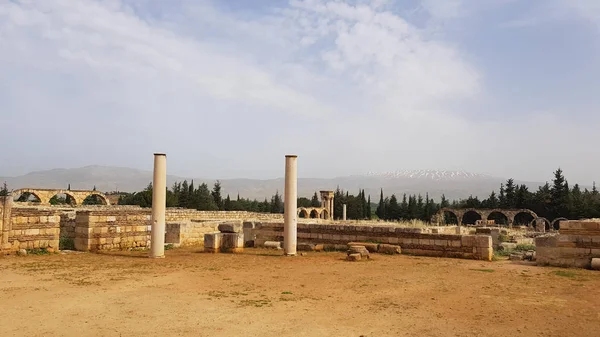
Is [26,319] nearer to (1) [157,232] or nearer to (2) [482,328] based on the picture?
(2) [482,328]

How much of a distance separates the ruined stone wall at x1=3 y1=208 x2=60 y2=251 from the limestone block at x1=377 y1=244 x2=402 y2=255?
1056 centimetres

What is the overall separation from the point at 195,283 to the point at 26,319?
3.52m

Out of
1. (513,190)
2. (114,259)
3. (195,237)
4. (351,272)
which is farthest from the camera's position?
(513,190)

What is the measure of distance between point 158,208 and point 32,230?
383 centimetres

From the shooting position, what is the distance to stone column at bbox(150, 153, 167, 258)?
13.6 meters

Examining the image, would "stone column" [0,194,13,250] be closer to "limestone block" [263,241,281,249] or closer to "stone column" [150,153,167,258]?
"stone column" [150,153,167,258]

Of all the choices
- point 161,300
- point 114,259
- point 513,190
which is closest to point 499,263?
point 161,300

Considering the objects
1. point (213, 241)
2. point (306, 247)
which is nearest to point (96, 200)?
point (213, 241)

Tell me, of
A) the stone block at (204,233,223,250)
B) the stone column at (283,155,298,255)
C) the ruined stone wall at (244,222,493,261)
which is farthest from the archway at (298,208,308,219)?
the stone column at (283,155,298,255)

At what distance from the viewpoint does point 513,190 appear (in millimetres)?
60344

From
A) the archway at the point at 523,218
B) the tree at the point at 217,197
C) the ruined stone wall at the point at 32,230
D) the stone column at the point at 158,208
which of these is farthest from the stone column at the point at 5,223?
the archway at the point at 523,218

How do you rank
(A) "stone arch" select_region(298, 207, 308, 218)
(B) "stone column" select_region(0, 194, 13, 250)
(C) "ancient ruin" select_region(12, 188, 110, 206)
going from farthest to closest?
(A) "stone arch" select_region(298, 207, 308, 218) < (C) "ancient ruin" select_region(12, 188, 110, 206) < (B) "stone column" select_region(0, 194, 13, 250)

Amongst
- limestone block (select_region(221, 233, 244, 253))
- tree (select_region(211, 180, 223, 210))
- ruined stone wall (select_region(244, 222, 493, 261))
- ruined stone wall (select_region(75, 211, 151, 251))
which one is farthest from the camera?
tree (select_region(211, 180, 223, 210))

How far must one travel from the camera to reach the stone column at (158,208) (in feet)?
44.5
